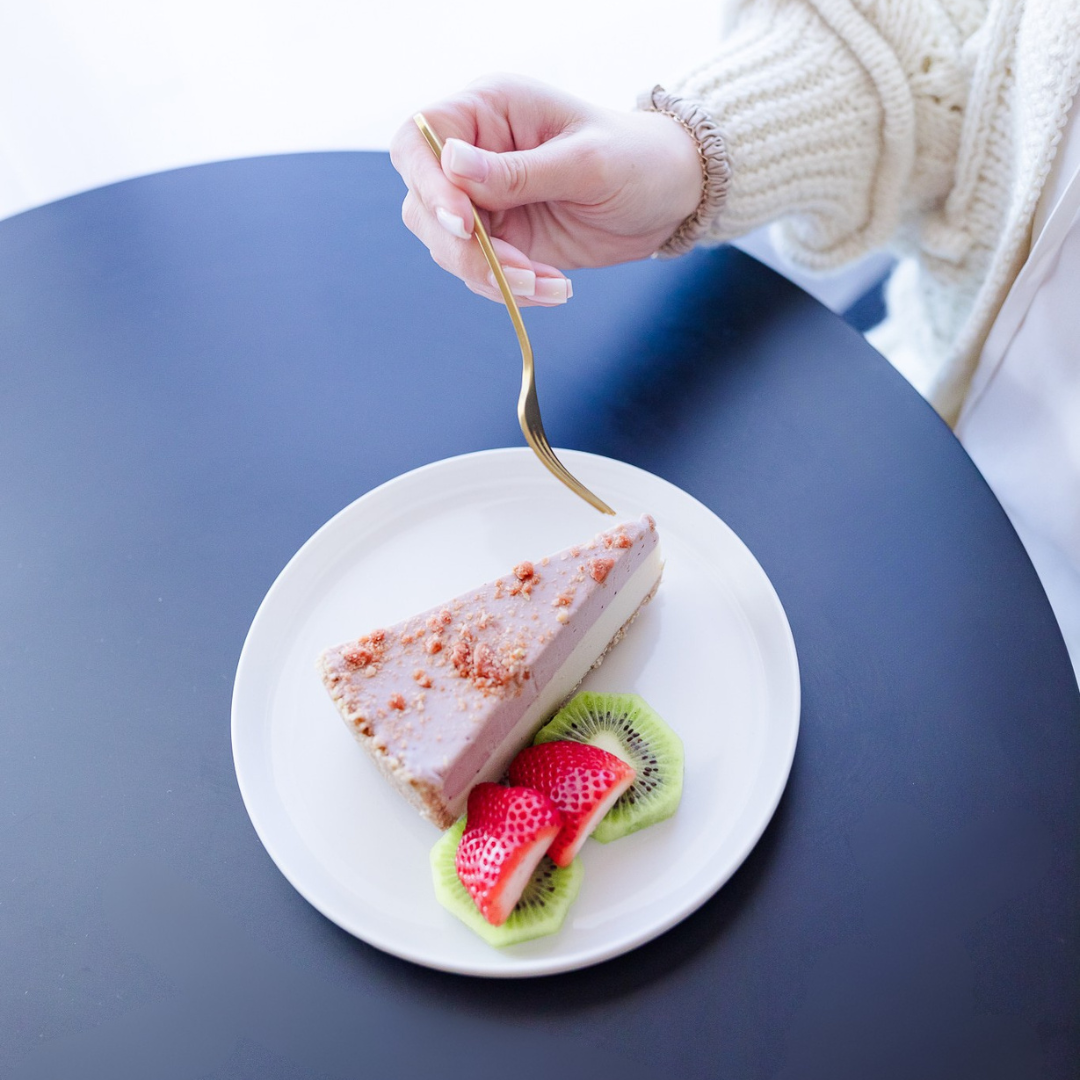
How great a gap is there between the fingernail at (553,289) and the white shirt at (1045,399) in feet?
1.92

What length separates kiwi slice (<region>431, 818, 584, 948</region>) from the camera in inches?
34.8

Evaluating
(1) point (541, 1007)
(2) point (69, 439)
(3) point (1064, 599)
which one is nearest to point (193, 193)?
(2) point (69, 439)

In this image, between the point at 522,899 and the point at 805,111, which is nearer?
the point at 522,899

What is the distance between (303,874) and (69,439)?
0.76 meters

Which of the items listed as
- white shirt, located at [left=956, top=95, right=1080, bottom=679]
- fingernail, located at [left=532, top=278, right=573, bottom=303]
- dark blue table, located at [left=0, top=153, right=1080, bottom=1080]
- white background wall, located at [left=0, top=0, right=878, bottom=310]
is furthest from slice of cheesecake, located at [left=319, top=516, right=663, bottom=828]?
white background wall, located at [left=0, top=0, right=878, bottom=310]

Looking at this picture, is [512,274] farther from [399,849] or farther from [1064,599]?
[1064,599]

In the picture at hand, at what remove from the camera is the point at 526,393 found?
113 cm

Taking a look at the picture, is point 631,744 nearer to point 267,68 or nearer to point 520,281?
point 520,281

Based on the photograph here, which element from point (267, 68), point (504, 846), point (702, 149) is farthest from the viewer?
point (267, 68)

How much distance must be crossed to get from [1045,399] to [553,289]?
674 mm

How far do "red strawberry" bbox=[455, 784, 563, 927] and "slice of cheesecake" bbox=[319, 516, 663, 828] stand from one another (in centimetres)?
7

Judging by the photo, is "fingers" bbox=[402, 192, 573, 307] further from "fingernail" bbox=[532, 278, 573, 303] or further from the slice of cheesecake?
the slice of cheesecake

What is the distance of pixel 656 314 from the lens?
1.34 metres

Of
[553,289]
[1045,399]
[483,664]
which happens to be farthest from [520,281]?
[1045,399]
